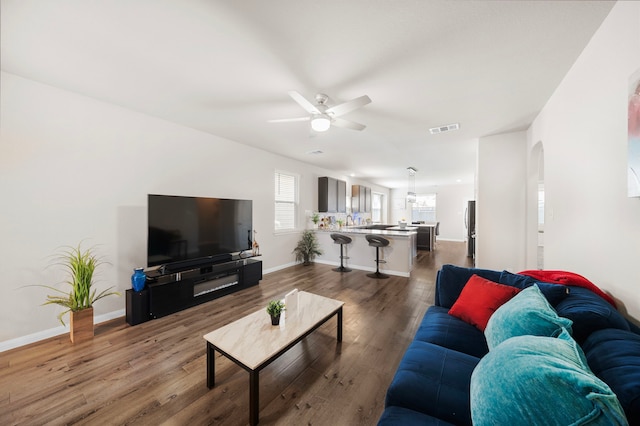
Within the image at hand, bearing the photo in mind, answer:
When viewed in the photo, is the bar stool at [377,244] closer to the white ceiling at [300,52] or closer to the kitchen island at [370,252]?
the kitchen island at [370,252]

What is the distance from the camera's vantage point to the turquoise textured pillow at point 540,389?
62cm

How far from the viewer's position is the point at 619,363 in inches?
34.2

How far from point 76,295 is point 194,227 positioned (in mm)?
1368

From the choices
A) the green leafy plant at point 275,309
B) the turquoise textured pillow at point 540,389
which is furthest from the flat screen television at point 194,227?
the turquoise textured pillow at point 540,389

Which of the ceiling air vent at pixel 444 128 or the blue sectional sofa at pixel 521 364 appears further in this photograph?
the ceiling air vent at pixel 444 128

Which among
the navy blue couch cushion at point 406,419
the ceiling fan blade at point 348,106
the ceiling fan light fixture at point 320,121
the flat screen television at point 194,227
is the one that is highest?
the ceiling fan blade at point 348,106

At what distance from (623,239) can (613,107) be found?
86 cm

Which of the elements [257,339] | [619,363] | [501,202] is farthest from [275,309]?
[501,202]

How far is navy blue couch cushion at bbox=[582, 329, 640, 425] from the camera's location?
2.37ft

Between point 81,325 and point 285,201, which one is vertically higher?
point 285,201

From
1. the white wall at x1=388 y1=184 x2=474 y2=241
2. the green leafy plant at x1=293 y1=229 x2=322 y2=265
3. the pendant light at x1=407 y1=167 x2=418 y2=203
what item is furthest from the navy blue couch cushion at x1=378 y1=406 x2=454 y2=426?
the white wall at x1=388 y1=184 x2=474 y2=241

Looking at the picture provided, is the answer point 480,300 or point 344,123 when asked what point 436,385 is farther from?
point 344,123

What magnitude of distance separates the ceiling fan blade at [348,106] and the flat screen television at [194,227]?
2335 mm

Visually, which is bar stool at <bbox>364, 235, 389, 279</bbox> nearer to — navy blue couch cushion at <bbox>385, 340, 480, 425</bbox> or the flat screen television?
the flat screen television
